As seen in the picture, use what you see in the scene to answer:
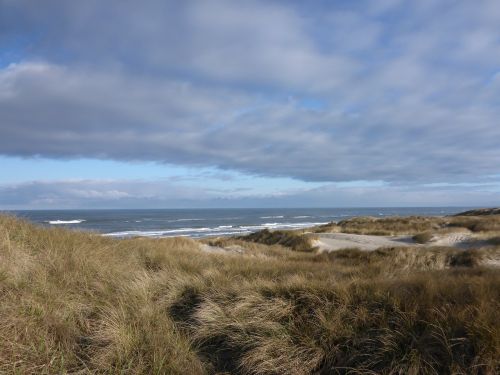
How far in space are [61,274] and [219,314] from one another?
126 inches

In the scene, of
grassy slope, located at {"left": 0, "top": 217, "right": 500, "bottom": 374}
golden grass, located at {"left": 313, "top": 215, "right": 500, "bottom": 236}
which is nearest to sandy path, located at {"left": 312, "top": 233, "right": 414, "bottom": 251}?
golden grass, located at {"left": 313, "top": 215, "right": 500, "bottom": 236}

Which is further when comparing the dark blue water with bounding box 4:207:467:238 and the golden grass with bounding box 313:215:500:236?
the dark blue water with bounding box 4:207:467:238

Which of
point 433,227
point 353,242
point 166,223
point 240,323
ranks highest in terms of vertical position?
point 240,323

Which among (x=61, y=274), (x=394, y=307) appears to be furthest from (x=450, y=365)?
(x=61, y=274)

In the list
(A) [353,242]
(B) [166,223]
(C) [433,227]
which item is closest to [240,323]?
(A) [353,242]

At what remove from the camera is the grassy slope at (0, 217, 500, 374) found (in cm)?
450

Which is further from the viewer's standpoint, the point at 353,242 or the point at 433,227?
the point at 433,227

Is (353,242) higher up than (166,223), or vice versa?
(353,242)

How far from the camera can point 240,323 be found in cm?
564

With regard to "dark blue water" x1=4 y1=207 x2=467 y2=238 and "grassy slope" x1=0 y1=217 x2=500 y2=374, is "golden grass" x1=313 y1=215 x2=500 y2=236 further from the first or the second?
"grassy slope" x1=0 y1=217 x2=500 y2=374

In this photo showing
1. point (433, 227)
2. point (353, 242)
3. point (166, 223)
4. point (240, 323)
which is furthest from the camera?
point (166, 223)

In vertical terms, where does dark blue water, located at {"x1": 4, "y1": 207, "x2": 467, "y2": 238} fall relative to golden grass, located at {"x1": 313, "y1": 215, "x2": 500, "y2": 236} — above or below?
below

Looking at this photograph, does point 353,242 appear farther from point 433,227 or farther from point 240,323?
point 240,323

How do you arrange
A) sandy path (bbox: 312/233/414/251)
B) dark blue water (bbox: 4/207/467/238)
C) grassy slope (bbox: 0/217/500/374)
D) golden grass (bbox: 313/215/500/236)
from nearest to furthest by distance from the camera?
grassy slope (bbox: 0/217/500/374), sandy path (bbox: 312/233/414/251), golden grass (bbox: 313/215/500/236), dark blue water (bbox: 4/207/467/238)
